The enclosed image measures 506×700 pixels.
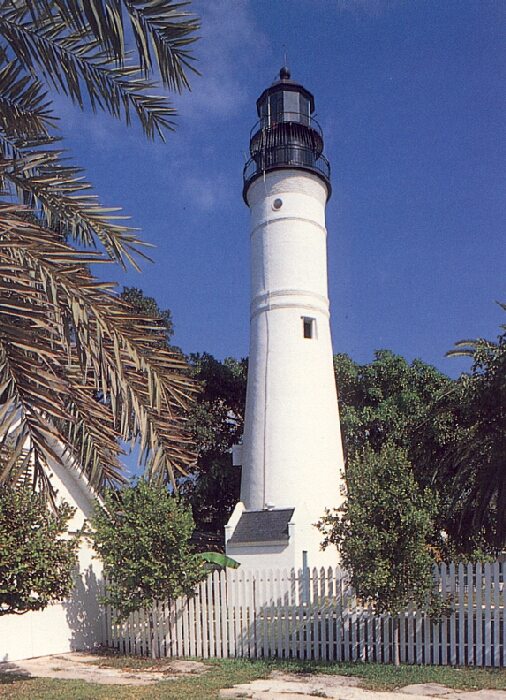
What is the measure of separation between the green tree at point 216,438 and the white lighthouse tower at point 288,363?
460 cm

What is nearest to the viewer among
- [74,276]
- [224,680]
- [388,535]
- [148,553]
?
[74,276]

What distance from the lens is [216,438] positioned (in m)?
28.9

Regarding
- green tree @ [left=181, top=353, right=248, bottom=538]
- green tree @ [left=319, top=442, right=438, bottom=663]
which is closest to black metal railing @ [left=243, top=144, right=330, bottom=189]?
green tree @ [left=181, top=353, right=248, bottom=538]

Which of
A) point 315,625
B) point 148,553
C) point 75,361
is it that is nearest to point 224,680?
point 315,625

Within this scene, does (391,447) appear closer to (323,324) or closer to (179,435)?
(179,435)

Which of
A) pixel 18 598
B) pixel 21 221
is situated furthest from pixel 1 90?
pixel 18 598

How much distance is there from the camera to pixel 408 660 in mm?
12336

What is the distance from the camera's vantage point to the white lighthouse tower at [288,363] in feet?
69.1

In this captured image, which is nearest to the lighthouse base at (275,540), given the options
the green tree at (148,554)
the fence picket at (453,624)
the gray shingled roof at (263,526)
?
the gray shingled roof at (263,526)

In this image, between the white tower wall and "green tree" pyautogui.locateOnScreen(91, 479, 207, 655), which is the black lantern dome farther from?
"green tree" pyautogui.locateOnScreen(91, 479, 207, 655)

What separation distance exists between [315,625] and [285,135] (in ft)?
55.1

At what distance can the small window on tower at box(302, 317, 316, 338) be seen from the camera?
22541 millimetres

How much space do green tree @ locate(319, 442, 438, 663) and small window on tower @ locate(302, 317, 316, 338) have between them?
33.3 ft

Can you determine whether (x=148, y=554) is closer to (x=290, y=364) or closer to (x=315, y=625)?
(x=315, y=625)
